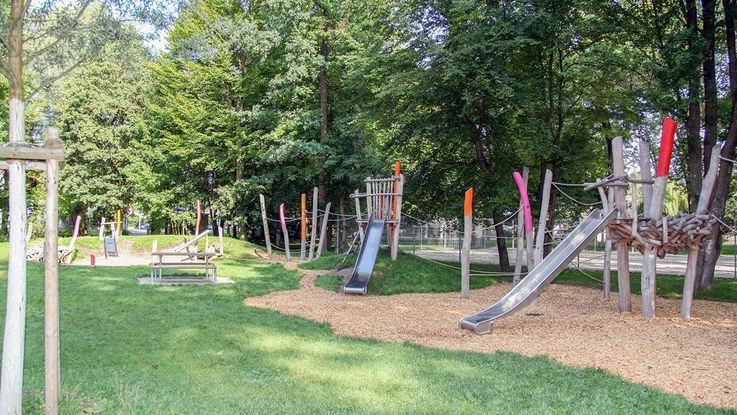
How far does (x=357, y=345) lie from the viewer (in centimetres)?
612

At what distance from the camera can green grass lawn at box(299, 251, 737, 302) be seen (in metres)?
11.8

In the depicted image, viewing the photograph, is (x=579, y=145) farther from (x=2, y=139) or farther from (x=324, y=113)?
(x=2, y=139)

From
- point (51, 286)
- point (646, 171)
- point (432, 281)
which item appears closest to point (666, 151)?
point (646, 171)

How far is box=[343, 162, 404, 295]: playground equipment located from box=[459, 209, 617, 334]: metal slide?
4499 mm

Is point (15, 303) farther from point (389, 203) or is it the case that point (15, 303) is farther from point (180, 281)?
point (389, 203)

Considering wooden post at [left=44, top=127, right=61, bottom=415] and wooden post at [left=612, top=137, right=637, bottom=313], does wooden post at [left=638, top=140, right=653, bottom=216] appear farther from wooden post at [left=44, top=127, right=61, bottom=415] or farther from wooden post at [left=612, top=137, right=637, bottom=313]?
wooden post at [left=44, top=127, right=61, bottom=415]

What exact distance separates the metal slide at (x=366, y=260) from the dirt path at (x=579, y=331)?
448 mm

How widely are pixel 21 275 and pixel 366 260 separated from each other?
946 cm

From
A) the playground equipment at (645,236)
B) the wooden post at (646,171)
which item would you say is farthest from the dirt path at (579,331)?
the wooden post at (646,171)

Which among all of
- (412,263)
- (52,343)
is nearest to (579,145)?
(412,263)

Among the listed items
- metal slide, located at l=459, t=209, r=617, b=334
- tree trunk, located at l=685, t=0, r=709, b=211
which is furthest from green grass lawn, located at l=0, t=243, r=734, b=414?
tree trunk, located at l=685, t=0, r=709, b=211

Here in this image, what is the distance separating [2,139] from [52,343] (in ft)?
100

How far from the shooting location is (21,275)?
133 inches

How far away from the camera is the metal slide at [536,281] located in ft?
23.7
